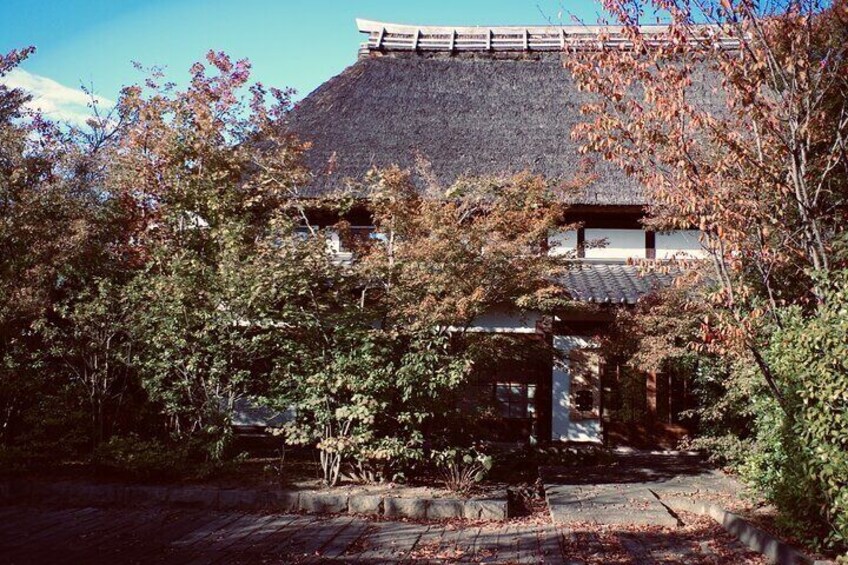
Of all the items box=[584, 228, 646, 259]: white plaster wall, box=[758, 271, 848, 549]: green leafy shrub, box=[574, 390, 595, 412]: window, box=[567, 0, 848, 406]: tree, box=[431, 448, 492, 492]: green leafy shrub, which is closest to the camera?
box=[758, 271, 848, 549]: green leafy shrub

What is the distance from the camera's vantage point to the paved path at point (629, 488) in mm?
6324

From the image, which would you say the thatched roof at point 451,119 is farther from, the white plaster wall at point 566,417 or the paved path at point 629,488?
the paved path at point 629,488

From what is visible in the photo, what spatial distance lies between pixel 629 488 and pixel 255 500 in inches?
174

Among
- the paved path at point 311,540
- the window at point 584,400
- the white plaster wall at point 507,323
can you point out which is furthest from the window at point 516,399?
the paved path at point 311,540

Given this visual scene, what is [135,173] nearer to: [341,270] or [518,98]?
[341,270]

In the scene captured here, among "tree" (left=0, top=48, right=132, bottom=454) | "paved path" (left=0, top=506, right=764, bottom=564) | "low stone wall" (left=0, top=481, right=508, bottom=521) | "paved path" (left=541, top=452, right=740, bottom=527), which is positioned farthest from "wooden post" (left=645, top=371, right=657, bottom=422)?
"tree" (left=0, top=48, right=132, bottom=454)

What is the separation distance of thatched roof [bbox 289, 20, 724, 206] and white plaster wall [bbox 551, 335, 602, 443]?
2560 mm

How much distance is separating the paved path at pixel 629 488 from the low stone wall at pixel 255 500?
941mm

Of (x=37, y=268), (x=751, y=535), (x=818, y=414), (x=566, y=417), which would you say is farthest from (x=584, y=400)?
(x=37, y=268)

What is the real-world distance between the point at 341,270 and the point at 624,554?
4235mm

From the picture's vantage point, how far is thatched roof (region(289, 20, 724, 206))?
12.5m

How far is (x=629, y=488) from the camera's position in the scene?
784 cm

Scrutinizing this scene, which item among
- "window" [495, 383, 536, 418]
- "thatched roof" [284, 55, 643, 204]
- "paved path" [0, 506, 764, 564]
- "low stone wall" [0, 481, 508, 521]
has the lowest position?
"paved path" [0, 506, 764, 564]

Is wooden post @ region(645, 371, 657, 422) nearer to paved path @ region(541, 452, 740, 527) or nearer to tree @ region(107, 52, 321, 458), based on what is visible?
paved path @ region(541, 452, 740, 527)
